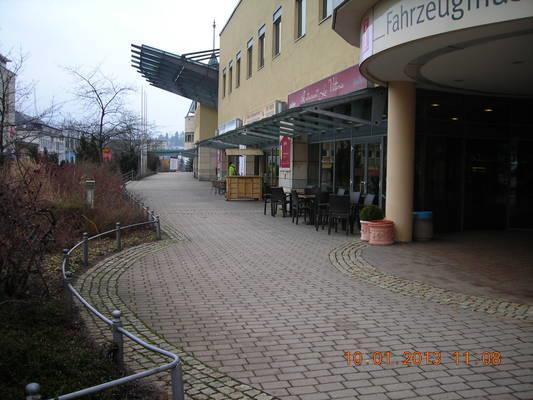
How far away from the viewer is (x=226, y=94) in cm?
3853

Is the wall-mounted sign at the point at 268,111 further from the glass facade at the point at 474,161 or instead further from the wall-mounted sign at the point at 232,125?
the glass facade at the point at 474,161

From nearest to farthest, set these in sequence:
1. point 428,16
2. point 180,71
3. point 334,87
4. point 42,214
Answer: point 42,214 → point 428,16 → point 334,87 → point 180,71

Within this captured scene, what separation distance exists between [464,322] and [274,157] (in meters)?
21.0

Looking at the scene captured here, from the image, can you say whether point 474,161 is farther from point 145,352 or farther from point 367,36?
point 145,352

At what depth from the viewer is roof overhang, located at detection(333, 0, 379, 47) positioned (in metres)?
9.09

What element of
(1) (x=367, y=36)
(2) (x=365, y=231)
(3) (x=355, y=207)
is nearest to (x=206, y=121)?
(3) (x=355, y=207)

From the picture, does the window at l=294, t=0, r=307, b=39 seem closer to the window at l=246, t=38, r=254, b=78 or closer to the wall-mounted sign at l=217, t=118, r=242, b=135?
the window at l=246, t=38, r=254, b=78

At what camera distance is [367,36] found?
9117mm

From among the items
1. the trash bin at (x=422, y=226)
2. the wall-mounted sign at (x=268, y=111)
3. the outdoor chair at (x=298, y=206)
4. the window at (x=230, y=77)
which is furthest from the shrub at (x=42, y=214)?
the window at (x=230, y=77)

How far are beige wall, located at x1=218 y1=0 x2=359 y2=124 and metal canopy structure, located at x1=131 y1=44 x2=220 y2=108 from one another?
5.93 metres

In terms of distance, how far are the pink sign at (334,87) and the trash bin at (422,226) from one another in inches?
132

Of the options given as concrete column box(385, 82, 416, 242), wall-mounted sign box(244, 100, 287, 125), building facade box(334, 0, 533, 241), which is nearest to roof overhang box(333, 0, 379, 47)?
building facade box(334, 0, 533, 241)

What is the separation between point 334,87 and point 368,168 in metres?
2.57
